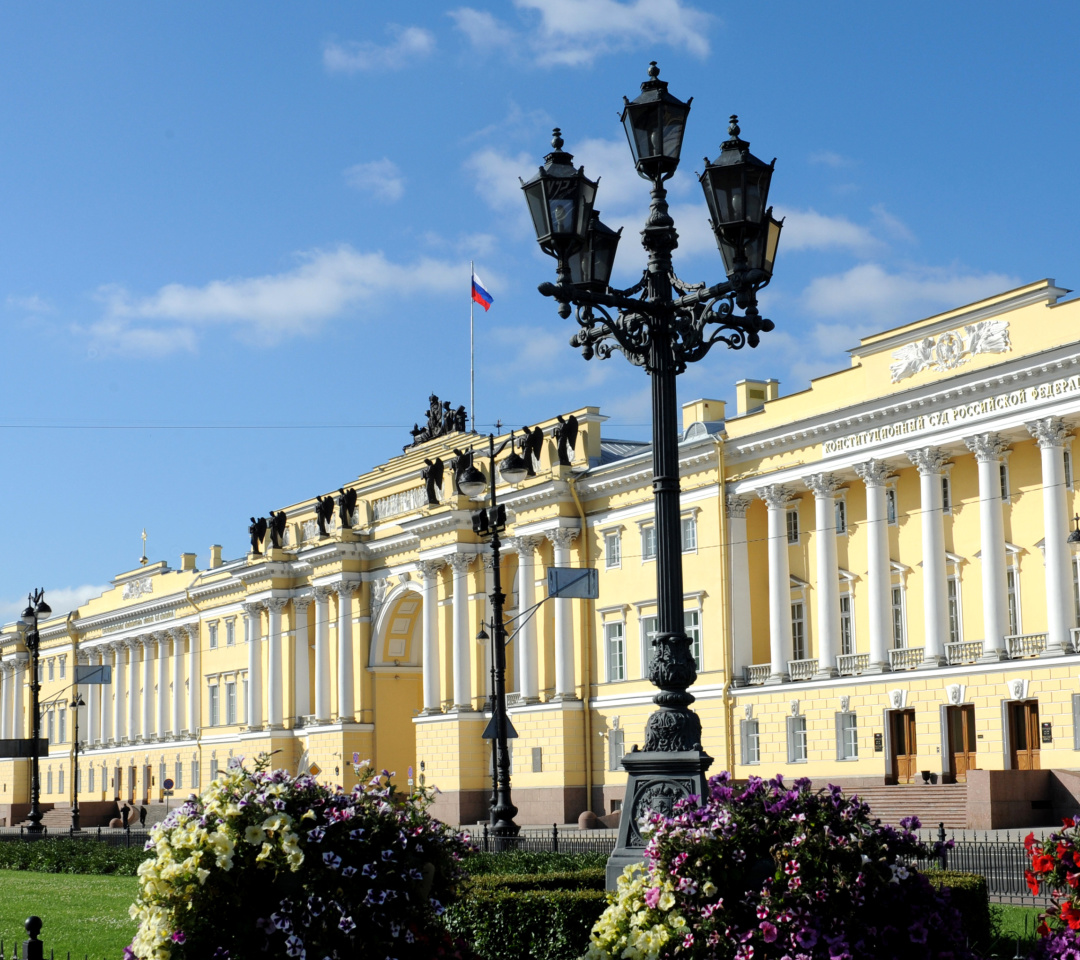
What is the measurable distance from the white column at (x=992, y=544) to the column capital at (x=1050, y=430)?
138 centimetres

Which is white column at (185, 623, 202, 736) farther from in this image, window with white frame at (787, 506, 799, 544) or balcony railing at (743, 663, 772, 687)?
window with white frame at (787, 506, 799, 544)

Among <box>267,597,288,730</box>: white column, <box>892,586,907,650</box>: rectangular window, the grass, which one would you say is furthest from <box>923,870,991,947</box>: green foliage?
<box>267,597,288,730</box>: white column

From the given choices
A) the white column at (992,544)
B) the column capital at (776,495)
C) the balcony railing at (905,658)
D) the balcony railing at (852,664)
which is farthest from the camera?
the column capital at (776,495)

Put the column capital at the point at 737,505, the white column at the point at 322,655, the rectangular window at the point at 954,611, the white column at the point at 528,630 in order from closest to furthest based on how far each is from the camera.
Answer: the rectangular window at the point at 954,611, the column capital at the point at 737,505, the white column at the point at 528,630, the white column at the point at 322,655

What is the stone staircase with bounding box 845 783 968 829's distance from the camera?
36500 millimetres

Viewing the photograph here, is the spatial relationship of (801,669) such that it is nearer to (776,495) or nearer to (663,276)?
(776,495)

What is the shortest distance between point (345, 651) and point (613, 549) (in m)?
16.0

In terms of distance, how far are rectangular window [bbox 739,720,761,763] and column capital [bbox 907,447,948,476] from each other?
9.45 meters

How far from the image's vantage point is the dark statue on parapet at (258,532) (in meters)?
70.9

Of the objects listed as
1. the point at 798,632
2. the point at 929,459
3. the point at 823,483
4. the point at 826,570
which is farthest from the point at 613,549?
the point at 929,459

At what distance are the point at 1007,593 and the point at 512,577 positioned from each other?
20879 mm

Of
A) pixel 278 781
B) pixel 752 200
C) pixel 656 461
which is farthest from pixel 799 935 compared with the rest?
pixel 752 200

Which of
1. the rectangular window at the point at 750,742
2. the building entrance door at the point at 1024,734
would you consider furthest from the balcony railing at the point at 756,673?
the building entrance door at the point at 1024,734

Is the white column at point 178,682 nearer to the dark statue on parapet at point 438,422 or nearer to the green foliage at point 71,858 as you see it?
the dark statue on parapet at point 438,422
